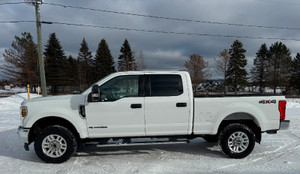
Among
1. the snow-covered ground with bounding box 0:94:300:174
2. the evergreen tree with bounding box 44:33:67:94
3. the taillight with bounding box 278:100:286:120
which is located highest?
the evergreen tree with bounding box 44:33:67:94

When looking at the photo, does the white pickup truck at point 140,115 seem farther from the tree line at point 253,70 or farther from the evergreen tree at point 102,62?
the evergreen tree at point 102,62

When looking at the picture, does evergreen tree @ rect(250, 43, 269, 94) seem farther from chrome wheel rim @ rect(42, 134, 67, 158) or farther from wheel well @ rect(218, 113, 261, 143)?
chrome wheel rim @ rect(42, 134, 67, 158)

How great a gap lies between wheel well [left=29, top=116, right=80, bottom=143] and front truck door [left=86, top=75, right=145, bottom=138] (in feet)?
1.58

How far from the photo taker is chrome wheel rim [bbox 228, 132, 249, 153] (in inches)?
143

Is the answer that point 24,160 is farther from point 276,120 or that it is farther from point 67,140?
point 276,120

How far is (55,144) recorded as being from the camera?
3.44 meters

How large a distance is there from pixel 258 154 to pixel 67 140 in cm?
413

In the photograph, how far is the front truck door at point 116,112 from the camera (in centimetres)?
337

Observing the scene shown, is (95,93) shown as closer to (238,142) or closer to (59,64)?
(238,142)

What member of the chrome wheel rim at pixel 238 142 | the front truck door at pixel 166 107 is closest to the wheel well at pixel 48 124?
the front truck door at pixel 166 107

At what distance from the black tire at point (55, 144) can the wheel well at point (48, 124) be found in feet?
0.57

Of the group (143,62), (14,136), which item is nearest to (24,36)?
(143,62)

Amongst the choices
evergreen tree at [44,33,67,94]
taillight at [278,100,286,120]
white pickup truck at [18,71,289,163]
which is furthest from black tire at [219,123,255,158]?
evergreen tree at [44,33,67,94]

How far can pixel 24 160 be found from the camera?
11.8ft
